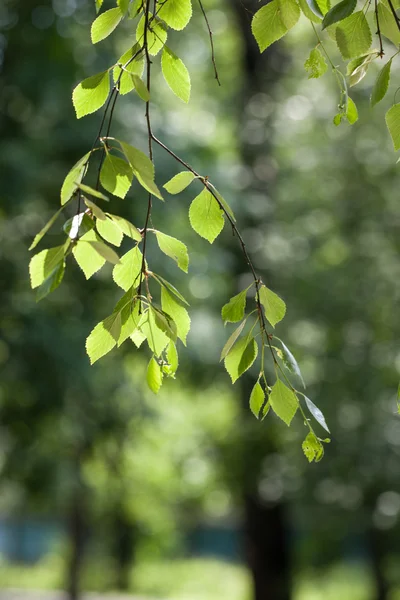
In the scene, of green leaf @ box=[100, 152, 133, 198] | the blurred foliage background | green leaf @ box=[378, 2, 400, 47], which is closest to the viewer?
green leaf @ box=[100, 152, 133, 198]

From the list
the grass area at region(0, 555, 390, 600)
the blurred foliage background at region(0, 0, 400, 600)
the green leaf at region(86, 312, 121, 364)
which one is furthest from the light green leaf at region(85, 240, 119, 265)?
the grass area at region(0, 555, 390, 600)

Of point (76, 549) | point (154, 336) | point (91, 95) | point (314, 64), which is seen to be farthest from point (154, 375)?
point (76, 549)

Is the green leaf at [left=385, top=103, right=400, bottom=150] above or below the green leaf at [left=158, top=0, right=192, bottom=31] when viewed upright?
below

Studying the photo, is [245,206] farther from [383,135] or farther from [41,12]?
[41,12]

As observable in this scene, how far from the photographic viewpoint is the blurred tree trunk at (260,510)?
6.54 meters

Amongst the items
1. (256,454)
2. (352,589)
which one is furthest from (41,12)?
(352,589)

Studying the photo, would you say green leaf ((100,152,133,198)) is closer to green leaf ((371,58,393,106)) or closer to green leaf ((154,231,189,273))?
green leaf ((154,231,189,273))

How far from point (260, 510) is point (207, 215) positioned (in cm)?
621

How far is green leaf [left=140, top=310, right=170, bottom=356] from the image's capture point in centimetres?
106

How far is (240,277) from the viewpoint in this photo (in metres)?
6.50

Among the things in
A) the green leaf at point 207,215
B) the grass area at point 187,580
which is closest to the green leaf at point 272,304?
the green leaf at point 207,215

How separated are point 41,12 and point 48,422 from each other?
3.16 m

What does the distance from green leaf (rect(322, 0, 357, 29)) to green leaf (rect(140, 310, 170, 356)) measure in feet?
1.48

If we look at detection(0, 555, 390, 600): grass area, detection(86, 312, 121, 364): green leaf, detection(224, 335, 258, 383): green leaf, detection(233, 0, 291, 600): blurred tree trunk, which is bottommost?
detection(0, 555, 390, 600): grass area
